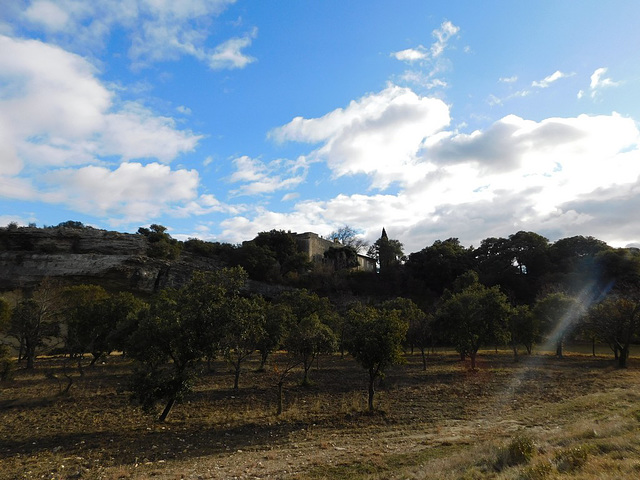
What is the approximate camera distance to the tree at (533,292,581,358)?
4238 centimetres

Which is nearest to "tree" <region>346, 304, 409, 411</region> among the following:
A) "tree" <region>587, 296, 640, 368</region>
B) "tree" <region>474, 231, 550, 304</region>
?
"tree" <region>587, 296, 640, 368</region>

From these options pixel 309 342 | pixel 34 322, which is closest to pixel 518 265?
pixel 309 342

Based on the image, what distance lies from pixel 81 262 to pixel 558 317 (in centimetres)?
8208

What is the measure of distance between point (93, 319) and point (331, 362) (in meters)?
25.2

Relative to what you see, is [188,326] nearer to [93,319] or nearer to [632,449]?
[632,449]

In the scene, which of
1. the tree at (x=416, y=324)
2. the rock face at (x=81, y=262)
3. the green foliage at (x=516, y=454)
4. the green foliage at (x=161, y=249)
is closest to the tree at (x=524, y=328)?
the tree at (x=416, y=324)

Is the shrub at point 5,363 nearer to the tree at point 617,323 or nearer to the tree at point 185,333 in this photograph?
the tree at point 185,333

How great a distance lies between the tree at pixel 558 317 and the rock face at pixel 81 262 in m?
59.1

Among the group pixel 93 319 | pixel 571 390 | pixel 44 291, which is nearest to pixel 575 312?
pixel 571 390

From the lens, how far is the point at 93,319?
3269 centimetres

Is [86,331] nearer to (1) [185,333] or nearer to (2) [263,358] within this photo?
(2) [263,358]

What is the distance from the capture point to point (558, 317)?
42781 mm

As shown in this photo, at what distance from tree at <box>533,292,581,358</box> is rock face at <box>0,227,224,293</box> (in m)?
59.1

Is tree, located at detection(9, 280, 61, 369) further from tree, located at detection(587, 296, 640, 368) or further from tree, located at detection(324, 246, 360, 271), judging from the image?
tree, located at detection(324, 246, 360, 271)
